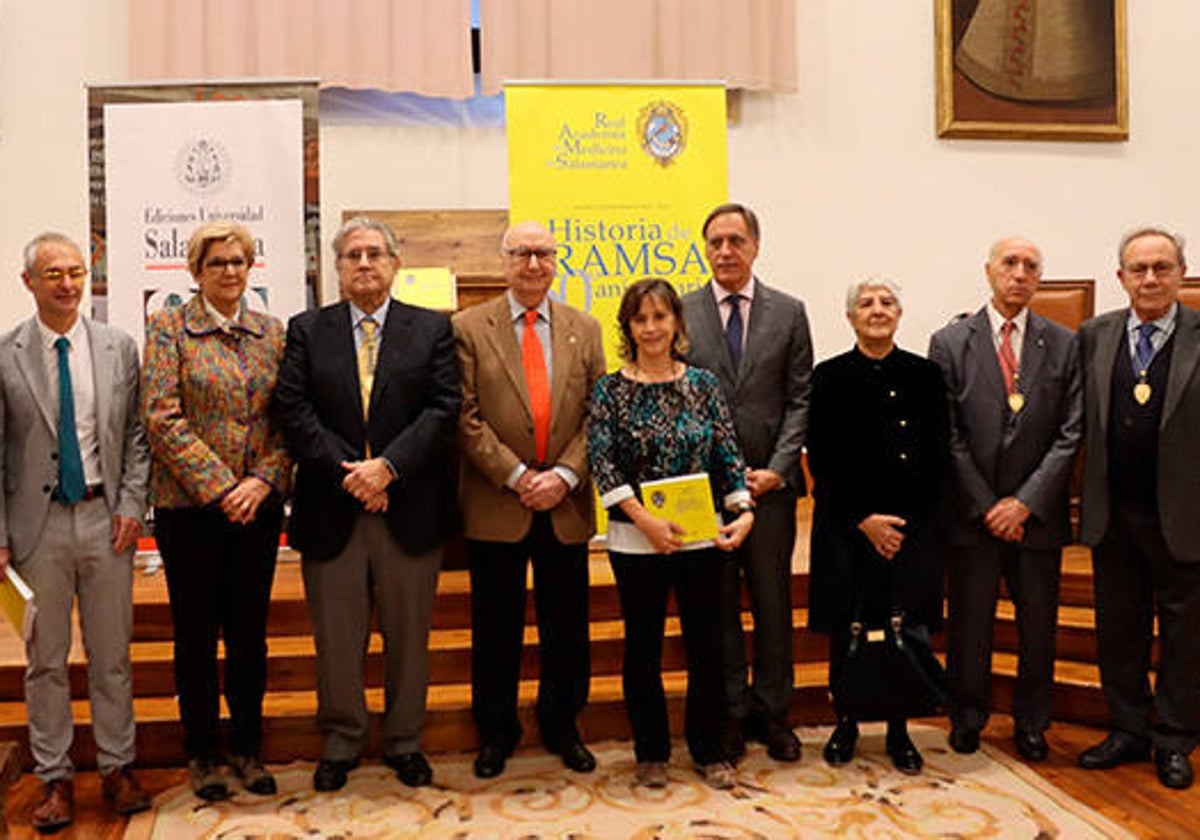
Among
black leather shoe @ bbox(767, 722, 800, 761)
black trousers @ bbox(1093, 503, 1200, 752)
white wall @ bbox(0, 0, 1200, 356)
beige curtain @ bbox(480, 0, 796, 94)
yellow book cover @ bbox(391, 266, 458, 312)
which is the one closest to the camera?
black trousers @ bbox(1093, 503, 1200, 752)

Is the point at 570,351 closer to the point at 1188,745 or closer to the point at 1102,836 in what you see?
the point at 1102,836

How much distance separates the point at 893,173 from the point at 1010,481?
3.73 meters

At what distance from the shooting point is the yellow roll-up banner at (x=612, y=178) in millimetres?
4336

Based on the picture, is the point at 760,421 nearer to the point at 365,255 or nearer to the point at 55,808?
the point at 365,255

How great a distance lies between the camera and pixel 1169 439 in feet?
10.3

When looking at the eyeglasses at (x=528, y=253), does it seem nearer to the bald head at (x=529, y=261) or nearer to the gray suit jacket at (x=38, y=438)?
the bald head at (x=529, y=261)

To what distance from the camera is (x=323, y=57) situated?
19.2 feet

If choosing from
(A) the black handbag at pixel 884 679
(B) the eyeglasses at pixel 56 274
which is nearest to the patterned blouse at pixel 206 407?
(B) the eyeglasses at pixel 56 274

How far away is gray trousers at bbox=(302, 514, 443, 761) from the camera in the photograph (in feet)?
10.00

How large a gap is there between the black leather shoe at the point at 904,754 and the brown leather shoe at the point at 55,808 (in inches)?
92.1

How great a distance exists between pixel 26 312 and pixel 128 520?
12.3ft

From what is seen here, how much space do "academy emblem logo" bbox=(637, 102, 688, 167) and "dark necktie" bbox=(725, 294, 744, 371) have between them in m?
1.32

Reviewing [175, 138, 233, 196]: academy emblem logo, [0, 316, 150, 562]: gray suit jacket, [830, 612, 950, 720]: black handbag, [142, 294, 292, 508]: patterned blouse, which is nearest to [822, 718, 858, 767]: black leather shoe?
[830, 612, 950, 720]: black handbag

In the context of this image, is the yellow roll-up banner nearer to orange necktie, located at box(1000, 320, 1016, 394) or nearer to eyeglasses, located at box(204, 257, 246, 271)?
orange necktie, located at box(1000, 320, 1016, 394)
